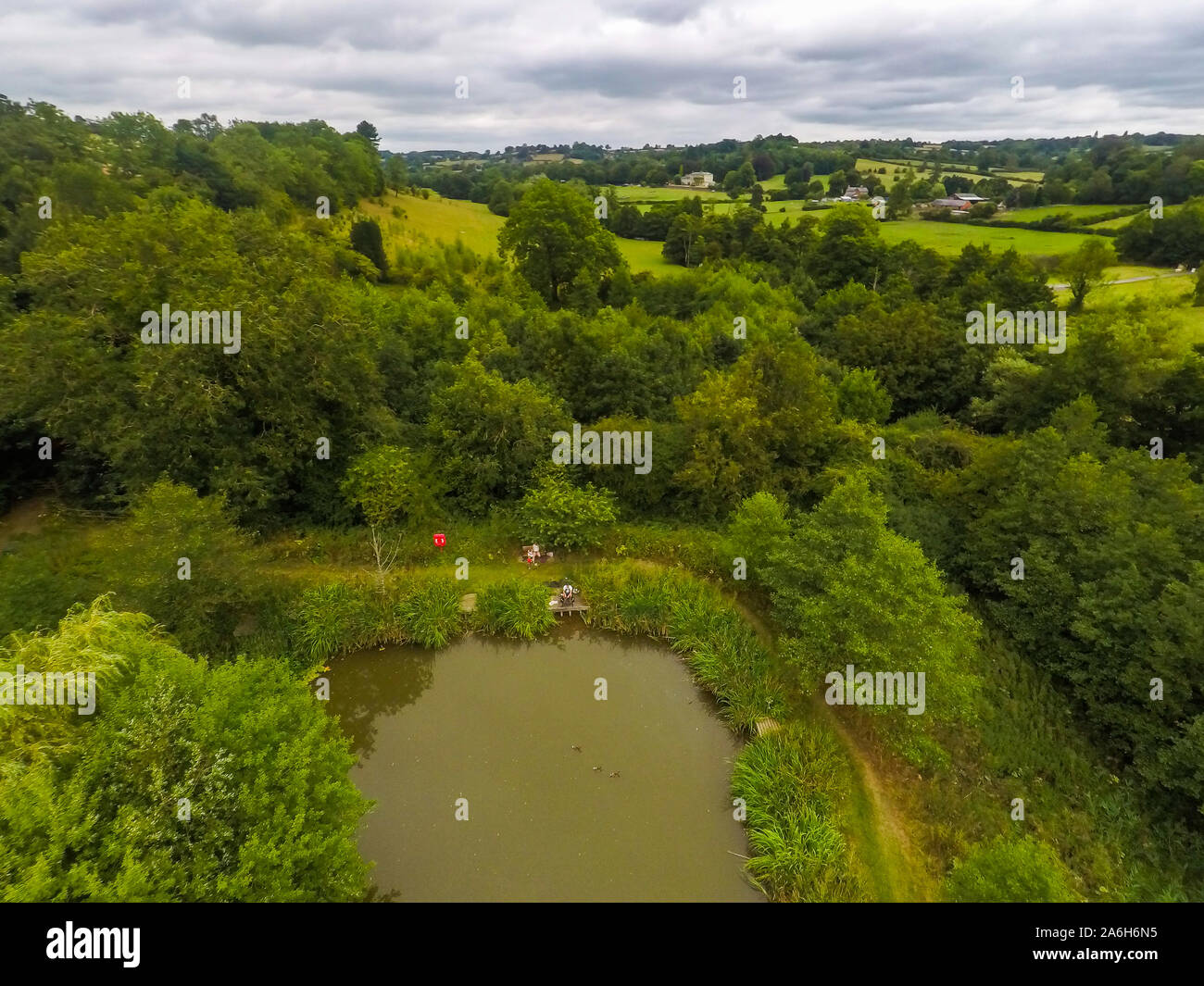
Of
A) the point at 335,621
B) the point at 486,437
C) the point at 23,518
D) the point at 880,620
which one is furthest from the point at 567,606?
the point at 23,518

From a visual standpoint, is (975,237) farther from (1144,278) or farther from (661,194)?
(661,194)

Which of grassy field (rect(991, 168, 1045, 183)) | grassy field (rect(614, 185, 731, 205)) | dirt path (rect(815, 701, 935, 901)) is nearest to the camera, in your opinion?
dirt path (rect(815, 701, 935, 901))

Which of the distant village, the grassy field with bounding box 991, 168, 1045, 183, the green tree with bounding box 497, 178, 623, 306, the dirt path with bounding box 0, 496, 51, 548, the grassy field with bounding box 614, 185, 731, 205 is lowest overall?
the dirt path with bounding box 0, 496, 51, 548

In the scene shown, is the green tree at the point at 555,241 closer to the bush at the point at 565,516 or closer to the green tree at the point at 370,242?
the green tree at the point at 370,242

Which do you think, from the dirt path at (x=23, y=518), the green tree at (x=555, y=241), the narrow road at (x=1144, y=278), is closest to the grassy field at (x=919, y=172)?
the narrow road at (x=1144, y=278)

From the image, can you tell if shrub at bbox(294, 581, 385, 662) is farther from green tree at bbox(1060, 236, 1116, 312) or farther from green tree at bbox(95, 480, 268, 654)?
green tree at bbox(1060, 236, 1116, 312)

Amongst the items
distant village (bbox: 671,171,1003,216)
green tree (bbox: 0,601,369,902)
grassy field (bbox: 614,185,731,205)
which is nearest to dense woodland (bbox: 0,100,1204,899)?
green tree (bbox: 0,601,369,902)
